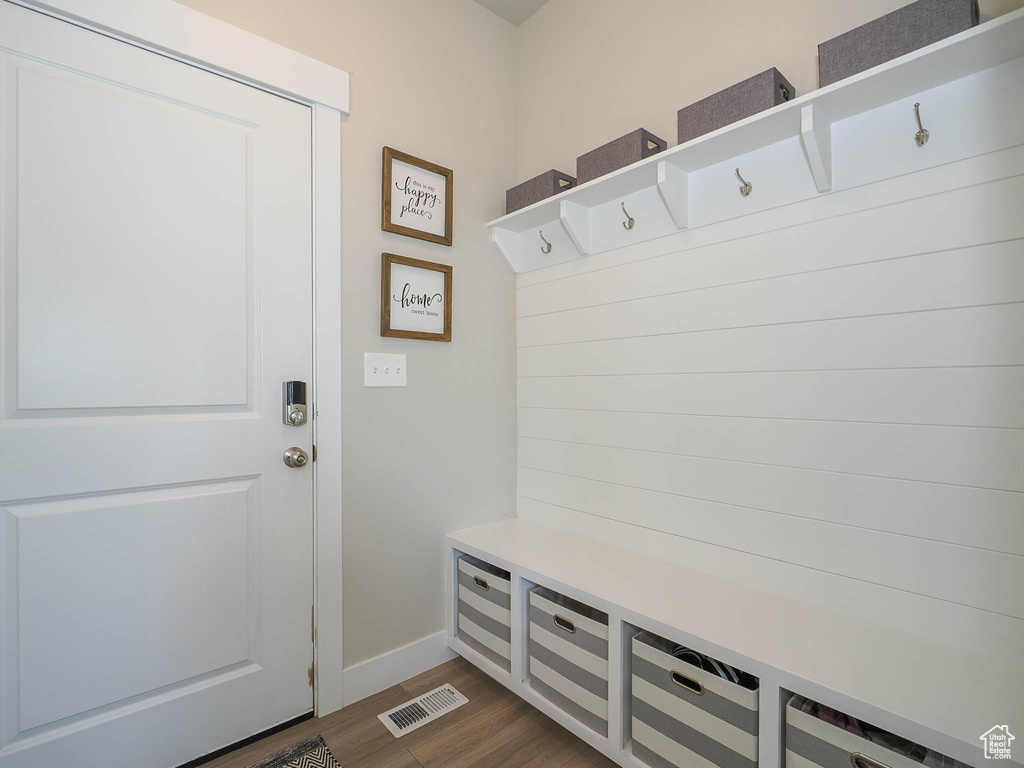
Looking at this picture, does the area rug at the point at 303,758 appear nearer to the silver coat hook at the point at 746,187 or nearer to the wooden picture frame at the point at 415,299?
the wooden picture frame at the point at 415,299

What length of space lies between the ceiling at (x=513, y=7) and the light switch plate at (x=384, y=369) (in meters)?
1.50

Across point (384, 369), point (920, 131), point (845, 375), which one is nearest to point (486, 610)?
point (384, 369)

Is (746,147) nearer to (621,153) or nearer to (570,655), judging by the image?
(621,153)

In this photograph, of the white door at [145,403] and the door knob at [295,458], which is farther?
the door knob at [295,458]

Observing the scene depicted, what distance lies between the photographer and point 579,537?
1.98 metres

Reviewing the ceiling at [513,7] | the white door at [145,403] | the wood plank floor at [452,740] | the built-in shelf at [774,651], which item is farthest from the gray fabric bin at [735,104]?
the wood plank floor at [452,740]

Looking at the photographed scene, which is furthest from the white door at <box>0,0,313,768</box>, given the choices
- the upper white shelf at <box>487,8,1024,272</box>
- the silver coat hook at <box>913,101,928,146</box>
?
the silver coat hook at <box>913,101,928,146</box>

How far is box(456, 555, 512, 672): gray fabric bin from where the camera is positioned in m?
1.76

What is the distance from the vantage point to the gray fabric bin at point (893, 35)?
1.09 m

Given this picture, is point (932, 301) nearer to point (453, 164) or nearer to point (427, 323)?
point (427, 323)

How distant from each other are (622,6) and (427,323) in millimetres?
1326

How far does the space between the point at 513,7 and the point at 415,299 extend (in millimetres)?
1319

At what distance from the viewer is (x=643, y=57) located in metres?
1.82

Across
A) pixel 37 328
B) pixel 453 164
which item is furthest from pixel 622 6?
pixel 37 328
